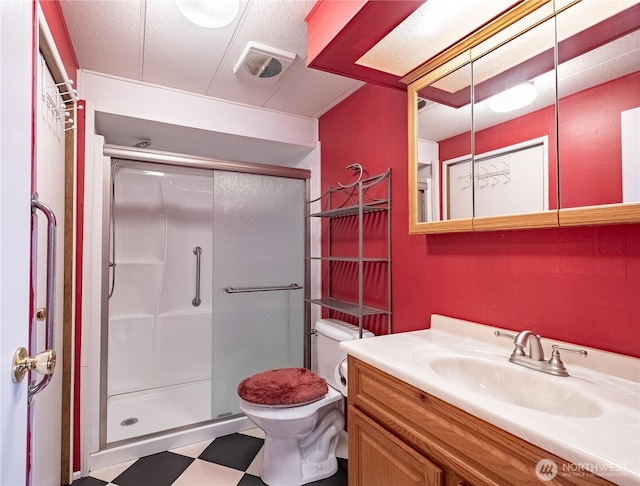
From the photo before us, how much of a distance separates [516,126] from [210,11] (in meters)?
1.28

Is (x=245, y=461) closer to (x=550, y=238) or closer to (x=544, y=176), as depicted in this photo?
(x=550, y=238)

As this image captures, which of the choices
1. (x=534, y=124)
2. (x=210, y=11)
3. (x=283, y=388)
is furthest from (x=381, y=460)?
(x=210, y=11)

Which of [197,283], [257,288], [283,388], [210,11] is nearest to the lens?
[210,11]

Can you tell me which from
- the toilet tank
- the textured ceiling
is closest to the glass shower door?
the toilet tank

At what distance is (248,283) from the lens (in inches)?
92.6

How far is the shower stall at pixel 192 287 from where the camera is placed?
2.24 meters

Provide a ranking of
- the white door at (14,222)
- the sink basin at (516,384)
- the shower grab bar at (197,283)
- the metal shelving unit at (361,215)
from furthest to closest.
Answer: the shower grab bar at (197,283), the metal shelving unit at (361,215), the sink basin at (516,384), the white door at (14,222)

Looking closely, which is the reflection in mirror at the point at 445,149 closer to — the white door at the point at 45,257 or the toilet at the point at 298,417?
the toilet at the point at 298,417

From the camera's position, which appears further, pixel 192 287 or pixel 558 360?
pixel 192 287

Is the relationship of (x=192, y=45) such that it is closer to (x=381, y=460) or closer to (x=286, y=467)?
(x=381, y=460)

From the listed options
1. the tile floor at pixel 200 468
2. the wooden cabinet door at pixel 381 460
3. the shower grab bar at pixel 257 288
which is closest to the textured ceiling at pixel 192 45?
the shower grab bar at pixel 257 288

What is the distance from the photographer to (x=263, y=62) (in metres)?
1.76

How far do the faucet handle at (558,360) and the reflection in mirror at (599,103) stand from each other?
1.44 feet

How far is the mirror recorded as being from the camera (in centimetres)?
91
